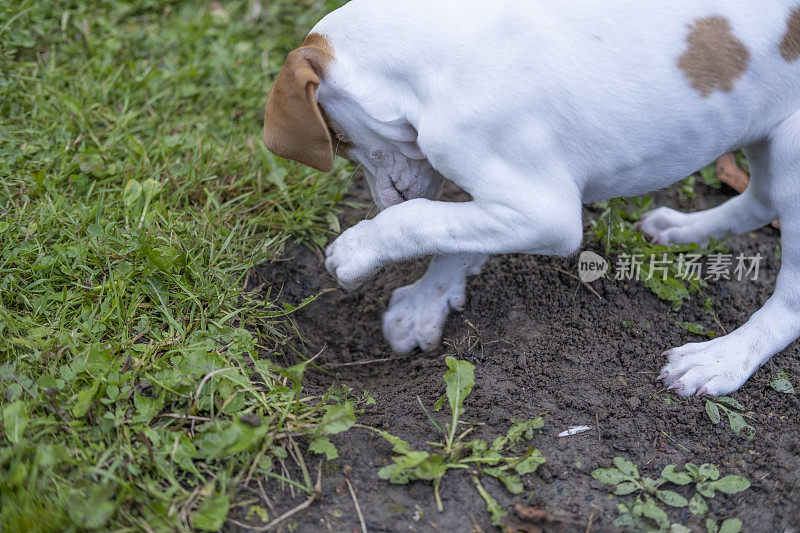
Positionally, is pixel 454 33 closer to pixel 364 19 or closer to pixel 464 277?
pixel 364 19

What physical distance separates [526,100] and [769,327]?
4.85 ft

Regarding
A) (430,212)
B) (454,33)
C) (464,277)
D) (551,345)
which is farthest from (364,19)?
(551,345)

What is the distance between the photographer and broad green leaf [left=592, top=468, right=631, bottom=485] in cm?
257

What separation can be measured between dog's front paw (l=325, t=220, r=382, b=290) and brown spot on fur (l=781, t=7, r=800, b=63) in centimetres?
168

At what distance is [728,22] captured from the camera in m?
2.70

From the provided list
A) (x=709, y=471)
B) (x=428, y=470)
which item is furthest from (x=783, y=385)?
(x=428, y=470)

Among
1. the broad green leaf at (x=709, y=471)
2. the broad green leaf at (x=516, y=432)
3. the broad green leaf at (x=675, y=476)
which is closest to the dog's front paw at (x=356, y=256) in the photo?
the broad green leaf at (x=516, y=432)

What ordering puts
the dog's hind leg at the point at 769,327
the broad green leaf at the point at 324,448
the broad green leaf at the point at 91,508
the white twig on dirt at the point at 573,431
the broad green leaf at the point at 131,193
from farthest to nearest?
1. the broad green leaf at the point at 131,193
2. the dog's hind leg at the point at 769,327
3. the white twig on dirt at the point at 573,431
4. the broad green leaf at the point at 324,448
5. the broad green leaf at the point at 91,508

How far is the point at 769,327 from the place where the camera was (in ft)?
10.1

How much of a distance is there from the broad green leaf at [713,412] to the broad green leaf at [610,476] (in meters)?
0.53

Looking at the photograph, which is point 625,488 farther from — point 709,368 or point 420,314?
point 420,314

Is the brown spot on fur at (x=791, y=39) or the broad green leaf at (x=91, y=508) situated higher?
the brown spot on fur at (x=791, y=39)

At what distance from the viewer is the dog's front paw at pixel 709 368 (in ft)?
9.81

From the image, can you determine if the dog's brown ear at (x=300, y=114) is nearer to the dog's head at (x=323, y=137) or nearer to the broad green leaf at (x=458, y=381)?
the dog's head at (x=323, y=137)
